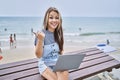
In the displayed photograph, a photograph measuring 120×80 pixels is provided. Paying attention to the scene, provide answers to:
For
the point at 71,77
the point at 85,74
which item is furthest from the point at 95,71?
the point at 71,77

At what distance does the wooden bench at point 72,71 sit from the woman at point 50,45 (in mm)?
140

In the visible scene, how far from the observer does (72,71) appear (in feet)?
9.08

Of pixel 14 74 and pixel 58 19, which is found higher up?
pixel 58 19

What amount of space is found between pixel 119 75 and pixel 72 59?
7.31 ft

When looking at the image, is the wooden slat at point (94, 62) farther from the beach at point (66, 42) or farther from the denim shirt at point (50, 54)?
the beach at point (66, 42)

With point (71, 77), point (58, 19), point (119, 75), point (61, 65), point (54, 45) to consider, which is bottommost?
point (119, 75)

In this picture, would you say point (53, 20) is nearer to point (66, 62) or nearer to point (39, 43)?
point (39, 43)

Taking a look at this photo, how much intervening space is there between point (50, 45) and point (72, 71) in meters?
0.46

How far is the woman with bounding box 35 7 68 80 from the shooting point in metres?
2.44

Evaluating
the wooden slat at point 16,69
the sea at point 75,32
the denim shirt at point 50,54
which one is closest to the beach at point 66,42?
the sea at point 75,32

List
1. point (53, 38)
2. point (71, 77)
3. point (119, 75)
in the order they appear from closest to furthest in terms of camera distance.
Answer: point (71, 77) < point (53, 38) < point (119, 75)

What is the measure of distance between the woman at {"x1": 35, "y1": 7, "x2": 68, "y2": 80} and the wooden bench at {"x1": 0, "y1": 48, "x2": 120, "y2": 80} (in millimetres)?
140

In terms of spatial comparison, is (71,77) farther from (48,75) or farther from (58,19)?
(58,19)

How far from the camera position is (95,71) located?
2.80m
